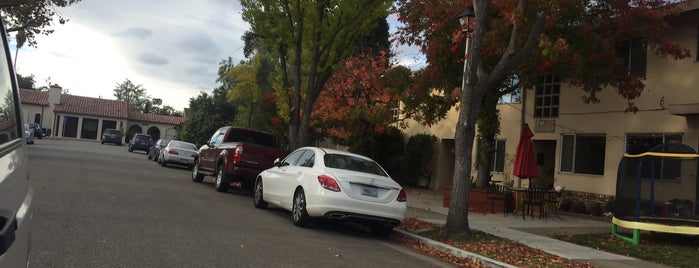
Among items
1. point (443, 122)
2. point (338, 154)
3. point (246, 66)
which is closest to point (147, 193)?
point (338, 154)

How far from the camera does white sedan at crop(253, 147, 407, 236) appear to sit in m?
9.51

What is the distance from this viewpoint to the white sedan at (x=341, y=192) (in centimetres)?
951

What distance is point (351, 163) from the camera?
10.8 meters

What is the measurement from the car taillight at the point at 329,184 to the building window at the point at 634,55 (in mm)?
10779

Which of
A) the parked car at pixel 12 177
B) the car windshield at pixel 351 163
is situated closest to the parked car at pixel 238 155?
the car windshield at pixel 351 163

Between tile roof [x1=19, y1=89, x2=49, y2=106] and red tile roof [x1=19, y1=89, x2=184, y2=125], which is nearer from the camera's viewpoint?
tile roof [x1=19, y1=89, x2=49, y2=106]

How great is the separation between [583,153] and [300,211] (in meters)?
11.4

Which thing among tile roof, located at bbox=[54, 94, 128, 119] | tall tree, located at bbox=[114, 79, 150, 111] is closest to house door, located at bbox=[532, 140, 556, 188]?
tile roof, located at bbox=[54, 94, 128, 119]

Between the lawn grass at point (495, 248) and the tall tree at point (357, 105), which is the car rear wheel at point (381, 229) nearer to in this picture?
the lawn grass at point (495, 248)

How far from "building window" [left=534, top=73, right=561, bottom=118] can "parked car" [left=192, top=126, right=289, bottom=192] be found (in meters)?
9.30

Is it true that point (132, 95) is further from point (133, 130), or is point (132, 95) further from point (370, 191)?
point (370, 191)

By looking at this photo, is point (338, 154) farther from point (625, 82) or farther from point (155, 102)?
point (155, 102)

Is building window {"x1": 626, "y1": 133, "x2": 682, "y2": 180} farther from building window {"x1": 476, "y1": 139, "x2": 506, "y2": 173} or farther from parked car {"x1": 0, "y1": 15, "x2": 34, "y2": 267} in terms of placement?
parked car {"x1": 0, "y1": 15, "x2": 34, "y2": 267}

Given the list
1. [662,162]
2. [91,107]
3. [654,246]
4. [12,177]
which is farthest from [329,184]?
[91,107]
